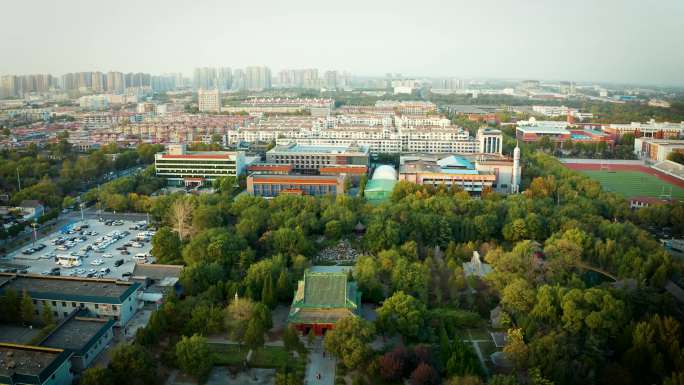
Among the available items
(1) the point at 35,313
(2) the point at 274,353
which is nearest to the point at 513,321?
(2) the point at 274,353

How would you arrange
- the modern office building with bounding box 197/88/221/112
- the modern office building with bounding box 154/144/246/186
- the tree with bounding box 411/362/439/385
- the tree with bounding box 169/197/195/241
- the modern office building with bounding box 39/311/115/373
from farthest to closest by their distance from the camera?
the modern office building with bounding box 197/88/221/112 < the modern office building with bounding box 154/144/246/186 < the tree with bounding box 169/197/195/241 < the modern office building with bounding box 39/311/115/373 < the tree with bounding box 411/362/439/385

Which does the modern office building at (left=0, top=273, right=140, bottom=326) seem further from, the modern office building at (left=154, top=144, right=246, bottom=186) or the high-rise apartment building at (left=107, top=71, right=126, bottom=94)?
the high-rise apartment building at (left=107, top=71, right=126, bottom=94)

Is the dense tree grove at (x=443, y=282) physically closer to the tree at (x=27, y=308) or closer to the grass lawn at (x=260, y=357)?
the grass lawn at (x=260, y=357)

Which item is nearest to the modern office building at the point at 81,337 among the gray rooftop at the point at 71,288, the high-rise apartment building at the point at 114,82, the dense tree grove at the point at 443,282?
the gray rooftop at the point at 71,288

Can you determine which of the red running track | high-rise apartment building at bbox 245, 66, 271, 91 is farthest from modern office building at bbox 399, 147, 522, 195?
high-rise apartment building at bbox 245, 66, 271, 91

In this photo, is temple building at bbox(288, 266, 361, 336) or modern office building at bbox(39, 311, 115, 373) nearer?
modern office building at bbox(39, 311, 115, 373)
